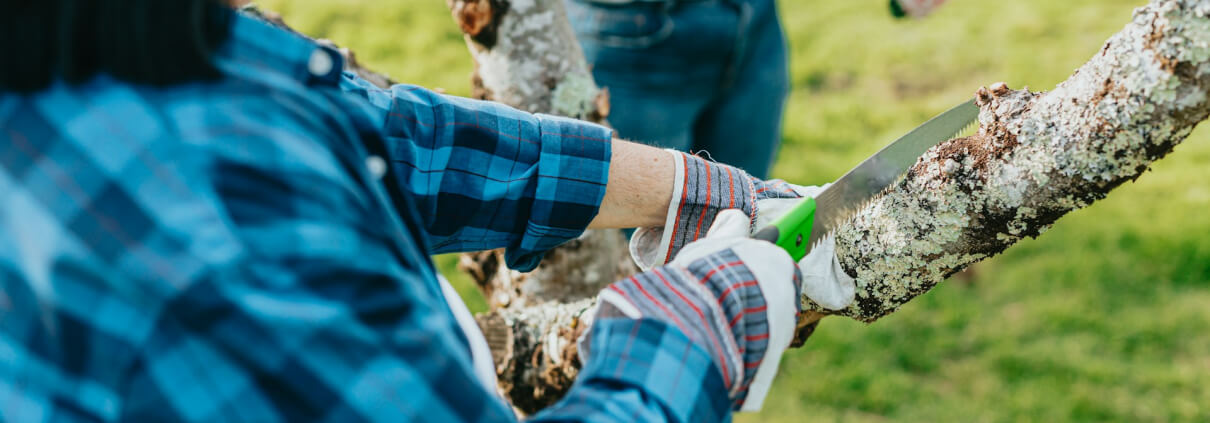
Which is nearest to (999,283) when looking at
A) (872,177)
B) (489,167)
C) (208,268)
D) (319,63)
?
(872,177)

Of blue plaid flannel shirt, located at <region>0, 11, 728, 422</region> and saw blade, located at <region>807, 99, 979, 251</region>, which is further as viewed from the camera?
saw blade, located at <region>807, 99, 979, 251</region>

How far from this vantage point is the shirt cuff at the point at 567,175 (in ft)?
4.64

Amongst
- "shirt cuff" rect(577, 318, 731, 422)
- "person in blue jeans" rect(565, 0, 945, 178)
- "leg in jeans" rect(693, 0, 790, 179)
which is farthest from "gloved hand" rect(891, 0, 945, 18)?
"shirt cuff" rect(577, 318, 731, 422)

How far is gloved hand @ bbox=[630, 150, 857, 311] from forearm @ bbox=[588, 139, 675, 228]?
2 centimetres

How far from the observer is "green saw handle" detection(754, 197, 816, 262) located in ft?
4.31

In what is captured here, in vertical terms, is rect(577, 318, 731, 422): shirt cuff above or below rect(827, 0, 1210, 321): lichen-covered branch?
below

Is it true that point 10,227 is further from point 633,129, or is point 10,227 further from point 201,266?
point 633,129

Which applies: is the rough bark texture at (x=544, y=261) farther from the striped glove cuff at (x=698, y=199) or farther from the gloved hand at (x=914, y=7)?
the gloved hand at (x=914, y=7)

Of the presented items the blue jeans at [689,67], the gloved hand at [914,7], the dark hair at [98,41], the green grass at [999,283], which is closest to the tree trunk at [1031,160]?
the dark hair at [98,41]

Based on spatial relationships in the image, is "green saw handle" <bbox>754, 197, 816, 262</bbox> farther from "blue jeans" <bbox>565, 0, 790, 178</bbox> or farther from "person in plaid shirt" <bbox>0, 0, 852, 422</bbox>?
"blue jeans" <bbox>565, 0, 790, 178</bbox>

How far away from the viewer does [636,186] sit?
4.88 feet

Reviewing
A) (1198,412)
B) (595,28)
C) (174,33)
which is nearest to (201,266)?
(174,33)

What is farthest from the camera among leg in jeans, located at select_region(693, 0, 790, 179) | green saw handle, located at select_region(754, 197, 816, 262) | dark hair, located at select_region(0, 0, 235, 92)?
leg in jeans, located at select_region(693, 0, 790, 179)

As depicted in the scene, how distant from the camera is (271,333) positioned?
75cm
